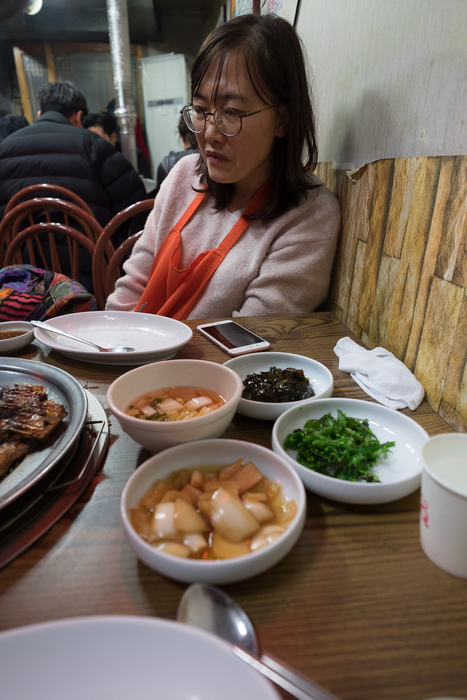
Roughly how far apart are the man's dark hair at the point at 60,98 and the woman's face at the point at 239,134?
2.29 metres

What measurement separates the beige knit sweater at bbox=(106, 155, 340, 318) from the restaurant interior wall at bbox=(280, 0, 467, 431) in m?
0.07

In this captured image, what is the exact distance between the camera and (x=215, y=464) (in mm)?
697

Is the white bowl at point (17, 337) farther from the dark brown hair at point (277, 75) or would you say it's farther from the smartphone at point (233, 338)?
the dark brown hair at point (277, 75)

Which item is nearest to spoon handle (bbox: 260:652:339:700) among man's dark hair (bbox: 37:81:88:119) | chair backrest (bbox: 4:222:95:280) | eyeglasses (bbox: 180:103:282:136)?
eyeglasses (bbox: 180:103:282:136)

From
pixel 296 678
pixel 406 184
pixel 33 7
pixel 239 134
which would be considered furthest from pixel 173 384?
pixel 33 7

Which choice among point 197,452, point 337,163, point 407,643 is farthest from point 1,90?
point 407,643

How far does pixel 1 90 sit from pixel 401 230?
6651mm

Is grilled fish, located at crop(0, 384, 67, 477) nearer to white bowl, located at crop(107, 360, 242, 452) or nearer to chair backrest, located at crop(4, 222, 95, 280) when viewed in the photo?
white bowl, located at crop(107, 360, 242, 452)

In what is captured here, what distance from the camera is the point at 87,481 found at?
70 cm

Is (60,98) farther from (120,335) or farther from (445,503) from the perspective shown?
(445,503)

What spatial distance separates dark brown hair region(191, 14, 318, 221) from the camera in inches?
55.6

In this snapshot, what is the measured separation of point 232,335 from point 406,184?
23.4 inches

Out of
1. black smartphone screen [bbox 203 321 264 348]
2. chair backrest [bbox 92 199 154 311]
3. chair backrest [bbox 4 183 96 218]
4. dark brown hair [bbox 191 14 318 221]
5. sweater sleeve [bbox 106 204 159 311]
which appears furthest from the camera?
chair backrest [bbox 4 183 96 218]

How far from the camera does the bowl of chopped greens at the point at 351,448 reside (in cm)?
64
